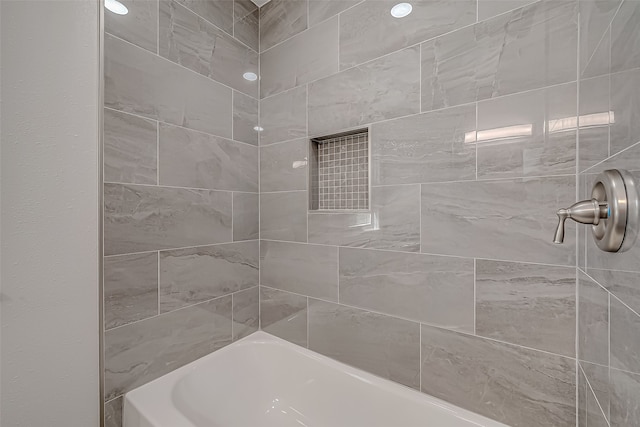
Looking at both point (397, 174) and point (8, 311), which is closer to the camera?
point (8, 311)

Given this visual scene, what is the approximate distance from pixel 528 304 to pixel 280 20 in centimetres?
183

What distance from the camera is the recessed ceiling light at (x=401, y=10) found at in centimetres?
121

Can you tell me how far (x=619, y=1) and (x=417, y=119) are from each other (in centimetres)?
66

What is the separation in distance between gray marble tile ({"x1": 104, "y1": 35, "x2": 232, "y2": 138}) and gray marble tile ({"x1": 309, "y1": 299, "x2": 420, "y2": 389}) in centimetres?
109

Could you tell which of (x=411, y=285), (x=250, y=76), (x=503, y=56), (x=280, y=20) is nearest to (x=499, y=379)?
(x=411, y=285)

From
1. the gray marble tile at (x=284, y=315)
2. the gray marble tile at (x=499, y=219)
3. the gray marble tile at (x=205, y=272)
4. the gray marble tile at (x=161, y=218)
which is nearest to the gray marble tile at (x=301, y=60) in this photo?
the gray marble tile at (x=161, y=218)

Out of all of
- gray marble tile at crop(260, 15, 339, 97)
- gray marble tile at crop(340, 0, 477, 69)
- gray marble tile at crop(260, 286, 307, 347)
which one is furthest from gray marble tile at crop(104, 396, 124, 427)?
gray marble tile at crop(340, 0, 477, 69)

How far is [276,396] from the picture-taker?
1.49m

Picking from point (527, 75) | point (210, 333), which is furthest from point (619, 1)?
point (210, 333)

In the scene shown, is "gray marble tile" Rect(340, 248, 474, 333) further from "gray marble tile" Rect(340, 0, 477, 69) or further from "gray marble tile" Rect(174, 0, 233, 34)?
"gray marble tile" Rect(174, 0, 233, 34)

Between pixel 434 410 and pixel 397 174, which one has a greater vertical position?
pixel 397 174

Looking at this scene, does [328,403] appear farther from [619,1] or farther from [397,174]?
[619,1]

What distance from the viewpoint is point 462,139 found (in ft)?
3.55

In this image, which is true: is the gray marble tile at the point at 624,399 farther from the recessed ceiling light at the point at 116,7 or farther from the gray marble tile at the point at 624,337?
the recessed ceiling light at the point at 116,7
